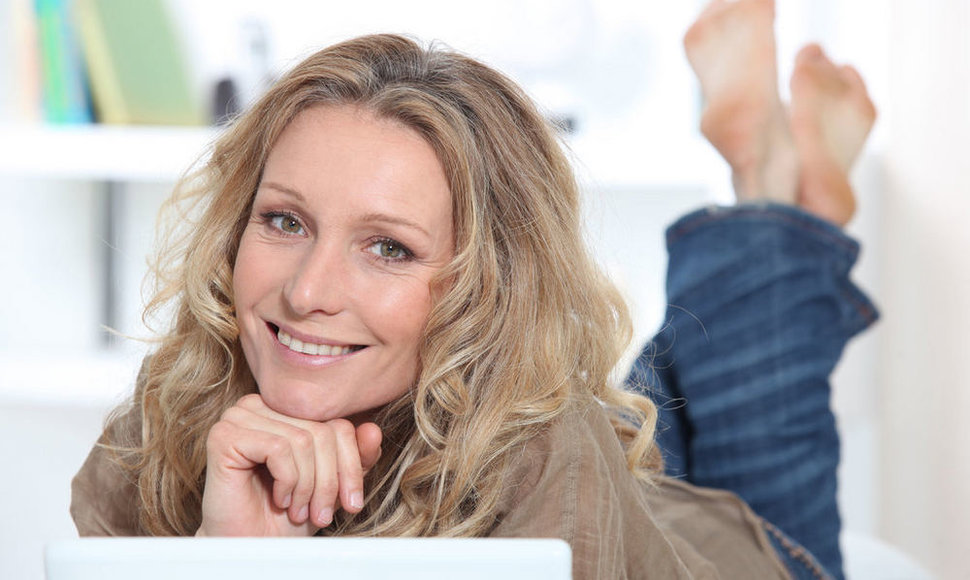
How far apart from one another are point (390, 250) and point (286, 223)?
0.10m

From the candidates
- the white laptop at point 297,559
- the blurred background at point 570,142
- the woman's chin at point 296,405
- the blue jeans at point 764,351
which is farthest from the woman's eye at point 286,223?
the blurred background at point 570,142

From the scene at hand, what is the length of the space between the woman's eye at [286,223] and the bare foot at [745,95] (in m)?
0.77

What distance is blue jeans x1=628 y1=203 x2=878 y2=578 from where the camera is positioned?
140 centimetres

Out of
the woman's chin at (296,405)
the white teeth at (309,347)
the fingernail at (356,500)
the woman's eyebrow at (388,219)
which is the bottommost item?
the fingernail at (356,500)

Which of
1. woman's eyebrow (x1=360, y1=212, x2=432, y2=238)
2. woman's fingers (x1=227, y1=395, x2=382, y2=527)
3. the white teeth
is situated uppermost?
woman's eyebrow (x1=360, y1=212, x2=432, y2=238)

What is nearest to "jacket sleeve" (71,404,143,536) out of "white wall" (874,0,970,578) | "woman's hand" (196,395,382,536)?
"woman's hand" (196,395,382,536)

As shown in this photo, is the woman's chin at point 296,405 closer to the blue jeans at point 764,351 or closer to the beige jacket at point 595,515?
the beige jacket at point 595,515

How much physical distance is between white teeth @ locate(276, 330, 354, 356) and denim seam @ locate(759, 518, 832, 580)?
0.63 metres

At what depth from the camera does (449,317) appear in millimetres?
944

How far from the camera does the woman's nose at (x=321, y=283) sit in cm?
88

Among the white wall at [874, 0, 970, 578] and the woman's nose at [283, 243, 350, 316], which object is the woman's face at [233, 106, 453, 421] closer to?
the woman's nose at [283, 243, 350, 316]

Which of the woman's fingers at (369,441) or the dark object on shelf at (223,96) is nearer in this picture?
the woman's fingers at (369,441)

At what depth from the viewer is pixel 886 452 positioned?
196 cm

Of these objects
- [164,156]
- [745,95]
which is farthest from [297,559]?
[164,156]
